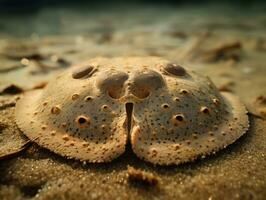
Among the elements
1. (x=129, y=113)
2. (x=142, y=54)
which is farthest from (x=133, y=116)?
(x=142, y=54)

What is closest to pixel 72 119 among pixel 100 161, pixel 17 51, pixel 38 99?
pixel 100 161

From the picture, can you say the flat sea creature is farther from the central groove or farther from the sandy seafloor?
the sandy seafloor

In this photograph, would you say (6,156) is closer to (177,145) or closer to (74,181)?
(74,181)

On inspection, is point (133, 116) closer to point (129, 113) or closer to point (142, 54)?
point (129, 113)

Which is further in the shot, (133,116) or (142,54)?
(142,54)

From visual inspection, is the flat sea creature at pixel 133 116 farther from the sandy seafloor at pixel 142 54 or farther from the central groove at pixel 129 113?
the sandy seafloor at pixel 142 54

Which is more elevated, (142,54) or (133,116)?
(133,116)

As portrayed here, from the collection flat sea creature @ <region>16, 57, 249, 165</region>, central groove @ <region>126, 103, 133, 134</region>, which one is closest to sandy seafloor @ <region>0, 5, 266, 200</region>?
flat sea creature @ <region>16, 57, 249, 165</region>
